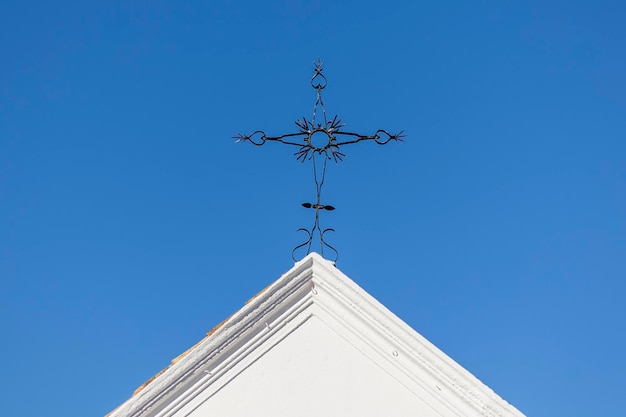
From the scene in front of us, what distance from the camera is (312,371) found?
602 centimetres

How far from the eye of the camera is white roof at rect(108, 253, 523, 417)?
593 cm

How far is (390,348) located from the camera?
6117 millimetres

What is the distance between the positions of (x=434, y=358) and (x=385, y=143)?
2336mm

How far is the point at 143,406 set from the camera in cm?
599

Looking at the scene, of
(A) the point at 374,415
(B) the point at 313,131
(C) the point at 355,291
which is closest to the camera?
(A) the point at 374,415

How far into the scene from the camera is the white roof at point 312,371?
5.93 metres

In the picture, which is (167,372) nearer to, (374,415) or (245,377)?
(245,377)

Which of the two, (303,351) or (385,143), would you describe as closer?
(303,351)

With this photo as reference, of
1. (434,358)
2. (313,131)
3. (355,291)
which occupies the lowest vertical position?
(434,358)

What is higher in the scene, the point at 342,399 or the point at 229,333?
the point at 229,333

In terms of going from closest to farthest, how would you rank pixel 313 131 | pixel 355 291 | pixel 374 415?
pixel 374 415
pixel 355 291
pixel 313 131

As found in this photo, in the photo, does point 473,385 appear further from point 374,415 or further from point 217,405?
point 217,405

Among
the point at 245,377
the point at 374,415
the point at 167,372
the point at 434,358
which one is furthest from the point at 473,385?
the point at 167,372

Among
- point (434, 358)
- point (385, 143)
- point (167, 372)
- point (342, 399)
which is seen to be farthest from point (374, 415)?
point (385, 143)
